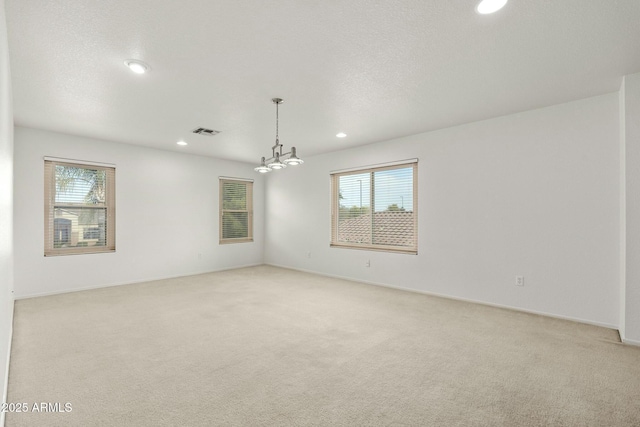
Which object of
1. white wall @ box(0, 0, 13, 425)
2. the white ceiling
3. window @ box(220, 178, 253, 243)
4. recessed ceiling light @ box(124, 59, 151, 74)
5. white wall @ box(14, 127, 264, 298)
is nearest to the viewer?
white wall @ box(0, 0, 13, 425)

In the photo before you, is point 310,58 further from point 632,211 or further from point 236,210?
point 236,210

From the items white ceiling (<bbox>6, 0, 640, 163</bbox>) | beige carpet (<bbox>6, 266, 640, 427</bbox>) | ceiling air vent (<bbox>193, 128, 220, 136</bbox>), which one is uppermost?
white ceiling (<bbox>6, 0, 640, 163</bbox>)

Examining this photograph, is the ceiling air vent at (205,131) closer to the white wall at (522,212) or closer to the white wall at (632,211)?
the white wall at (522,212)

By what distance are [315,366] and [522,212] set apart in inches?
127

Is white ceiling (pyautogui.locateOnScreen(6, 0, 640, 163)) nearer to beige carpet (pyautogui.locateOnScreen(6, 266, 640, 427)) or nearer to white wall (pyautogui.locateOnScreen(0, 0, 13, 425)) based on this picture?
white wall (pyautogui.locateOnScreen(0, 0, 13, 425))

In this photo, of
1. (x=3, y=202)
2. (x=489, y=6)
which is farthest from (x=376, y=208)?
(x=3, y=202)

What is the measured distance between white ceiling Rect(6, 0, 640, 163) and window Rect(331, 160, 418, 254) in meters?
1.33

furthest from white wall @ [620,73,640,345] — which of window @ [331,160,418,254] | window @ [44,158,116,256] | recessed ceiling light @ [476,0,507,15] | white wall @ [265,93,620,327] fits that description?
window @ [44,158,116,256]

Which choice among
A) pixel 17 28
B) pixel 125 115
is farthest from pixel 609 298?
pixel 125 115

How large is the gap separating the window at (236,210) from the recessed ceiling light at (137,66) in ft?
14.2

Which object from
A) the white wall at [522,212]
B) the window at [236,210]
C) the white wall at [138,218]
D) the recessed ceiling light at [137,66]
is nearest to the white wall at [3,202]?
the recessed ceiling light at [137,66]

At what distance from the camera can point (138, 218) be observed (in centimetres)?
575

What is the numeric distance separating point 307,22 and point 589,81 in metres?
2.91

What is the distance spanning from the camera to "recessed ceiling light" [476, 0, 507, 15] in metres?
1.95
